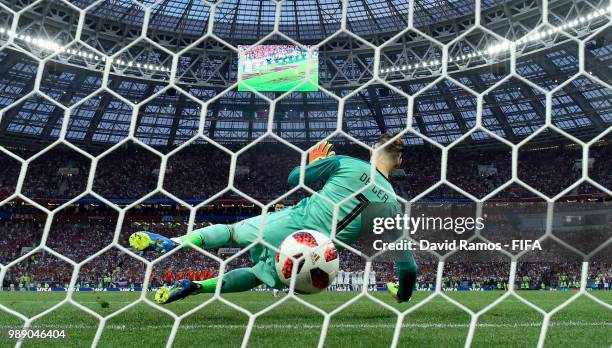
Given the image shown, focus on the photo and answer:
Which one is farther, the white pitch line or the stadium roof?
the stadium roof

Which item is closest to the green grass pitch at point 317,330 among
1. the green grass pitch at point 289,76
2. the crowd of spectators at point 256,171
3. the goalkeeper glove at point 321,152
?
the goalkeeper glove at point 321,152

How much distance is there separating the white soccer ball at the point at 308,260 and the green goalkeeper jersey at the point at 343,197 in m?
0.12

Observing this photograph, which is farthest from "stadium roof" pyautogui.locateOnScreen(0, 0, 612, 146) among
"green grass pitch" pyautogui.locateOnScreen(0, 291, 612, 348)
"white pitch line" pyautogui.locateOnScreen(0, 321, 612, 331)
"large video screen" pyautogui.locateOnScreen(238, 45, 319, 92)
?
"white pitch line" pyautogui.locateOnScreen(0, 321, 612, 331)

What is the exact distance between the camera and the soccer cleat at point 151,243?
3053 millimetres

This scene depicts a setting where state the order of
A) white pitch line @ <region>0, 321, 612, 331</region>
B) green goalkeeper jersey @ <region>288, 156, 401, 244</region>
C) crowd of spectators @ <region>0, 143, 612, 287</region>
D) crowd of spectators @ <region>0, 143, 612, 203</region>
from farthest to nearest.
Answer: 1. crowd of spectators @ <region>0, 143, 612, 203</region>
2. crowd of spectators @ <region>0, 143, 612, 287</region>
3. white pitch line @ <region>0, 321, 612, 331</region>
4. green goalkeeper jersey @ <region>288, 156, 401, 244</region>

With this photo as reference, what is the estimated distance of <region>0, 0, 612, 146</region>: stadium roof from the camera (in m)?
17.8

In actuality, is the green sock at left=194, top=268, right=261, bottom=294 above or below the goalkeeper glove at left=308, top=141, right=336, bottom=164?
below

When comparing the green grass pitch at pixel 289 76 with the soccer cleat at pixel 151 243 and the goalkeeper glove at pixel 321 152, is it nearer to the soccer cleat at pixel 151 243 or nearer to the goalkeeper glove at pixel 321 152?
the goalkeeper glove at pixel 321 152

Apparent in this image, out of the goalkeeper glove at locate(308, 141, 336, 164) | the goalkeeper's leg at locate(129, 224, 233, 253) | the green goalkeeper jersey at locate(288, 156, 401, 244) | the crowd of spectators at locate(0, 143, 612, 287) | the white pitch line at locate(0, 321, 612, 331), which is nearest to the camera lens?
the green goalkeeper jersey at locate(288, 156, 401, 244)

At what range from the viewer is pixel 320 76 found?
72.0 ft

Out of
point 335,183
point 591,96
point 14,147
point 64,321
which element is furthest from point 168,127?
point 335,183

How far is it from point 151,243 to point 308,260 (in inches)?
42.1

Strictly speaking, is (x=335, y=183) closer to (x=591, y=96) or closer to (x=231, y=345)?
(x=231, y=345)

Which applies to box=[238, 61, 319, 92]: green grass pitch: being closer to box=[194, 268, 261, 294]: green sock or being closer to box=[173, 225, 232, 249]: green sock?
box=[173, 225, 232, 249]: green sock
